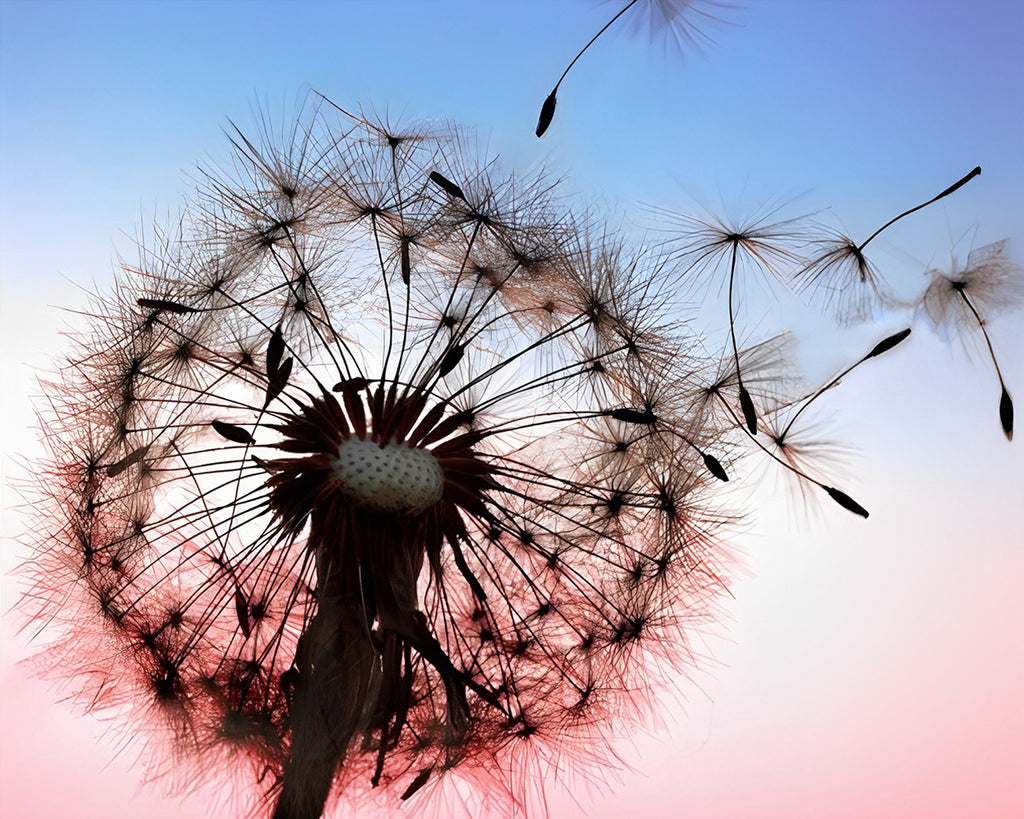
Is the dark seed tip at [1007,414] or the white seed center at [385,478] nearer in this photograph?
the white seed center at [385,478]

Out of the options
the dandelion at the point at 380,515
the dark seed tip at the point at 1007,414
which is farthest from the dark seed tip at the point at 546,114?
the dark seed tip at the point at 1007,414

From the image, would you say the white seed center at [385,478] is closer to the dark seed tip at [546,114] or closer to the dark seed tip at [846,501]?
the dark seed tip at [546,114]

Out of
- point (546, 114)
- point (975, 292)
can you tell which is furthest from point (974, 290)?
point (546, 114)

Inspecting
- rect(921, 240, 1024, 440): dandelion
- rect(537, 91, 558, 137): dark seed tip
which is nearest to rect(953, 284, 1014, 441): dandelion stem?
rect(921, 240, 1024, 440): dandelion

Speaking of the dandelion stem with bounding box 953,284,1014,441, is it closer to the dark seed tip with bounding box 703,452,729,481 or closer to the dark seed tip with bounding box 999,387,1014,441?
the dark seed tip with bounding box 999,387,1014,441

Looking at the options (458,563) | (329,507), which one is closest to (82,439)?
(329,507)

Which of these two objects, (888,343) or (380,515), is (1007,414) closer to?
(888,343)
